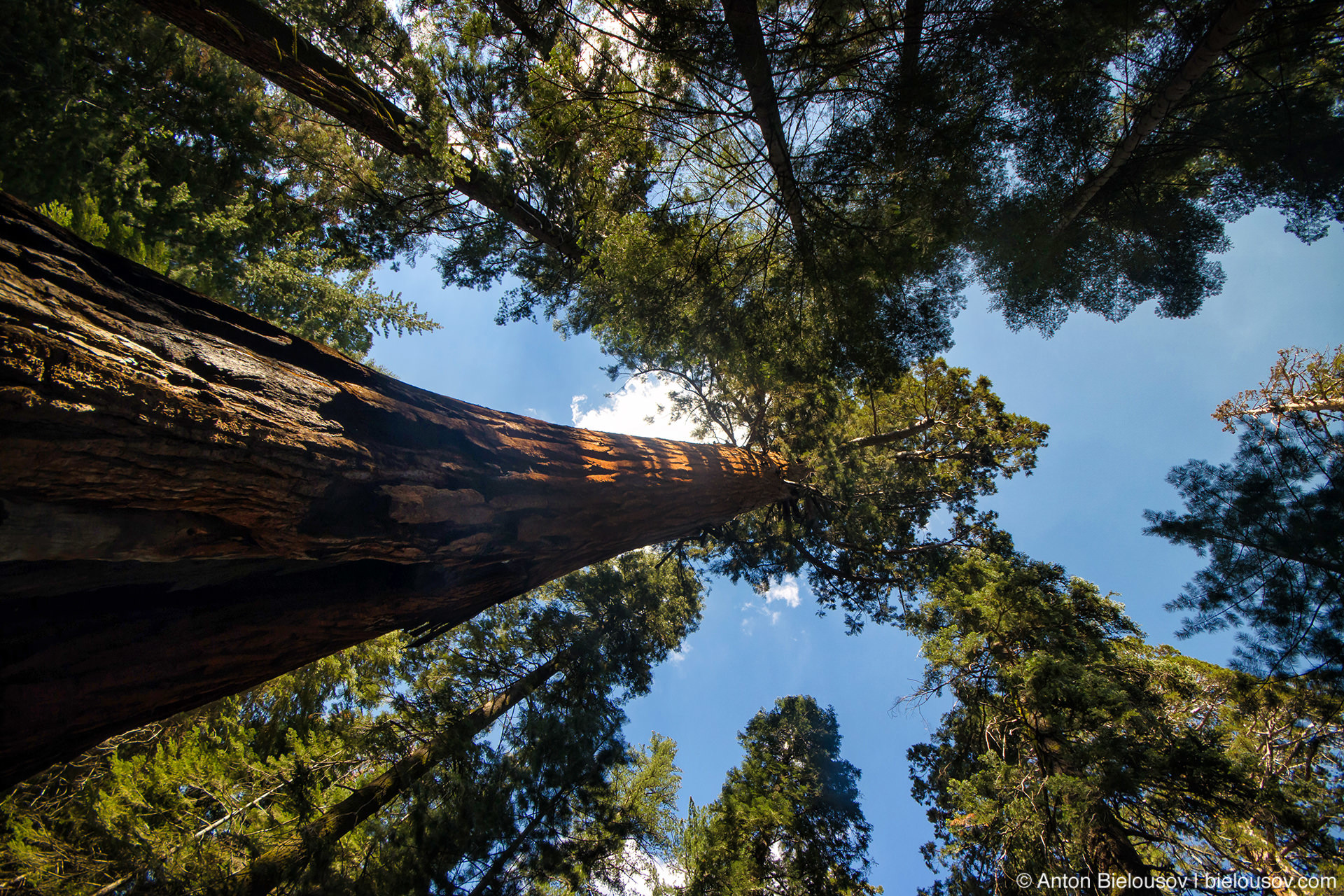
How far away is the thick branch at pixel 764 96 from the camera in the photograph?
13.0ft

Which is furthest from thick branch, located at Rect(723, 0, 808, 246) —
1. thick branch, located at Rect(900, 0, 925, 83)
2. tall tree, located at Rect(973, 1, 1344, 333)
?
tall tree, located at Rect(973, 1, 1344, 333)

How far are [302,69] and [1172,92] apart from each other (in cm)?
879

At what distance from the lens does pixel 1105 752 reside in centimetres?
413

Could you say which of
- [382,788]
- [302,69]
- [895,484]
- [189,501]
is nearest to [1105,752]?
[895,484]

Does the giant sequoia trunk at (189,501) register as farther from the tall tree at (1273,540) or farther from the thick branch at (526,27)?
the tall tree at (1273,540)

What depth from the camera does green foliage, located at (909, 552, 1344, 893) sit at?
3.89 m

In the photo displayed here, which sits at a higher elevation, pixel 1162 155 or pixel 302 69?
pixel 1162 155

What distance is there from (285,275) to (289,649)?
735cm

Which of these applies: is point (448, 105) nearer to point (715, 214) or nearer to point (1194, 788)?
point (715, 214)

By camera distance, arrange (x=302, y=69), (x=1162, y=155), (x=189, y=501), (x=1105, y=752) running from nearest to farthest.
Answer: (x=189, y=501), (x=1105, y=752), (x=302, y=69), (x=1162, y=155)

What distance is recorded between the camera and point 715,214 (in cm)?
602

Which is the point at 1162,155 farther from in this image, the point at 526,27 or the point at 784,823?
the point at 784,823

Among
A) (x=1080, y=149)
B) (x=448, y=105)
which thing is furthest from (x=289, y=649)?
(x=1080, y=149)

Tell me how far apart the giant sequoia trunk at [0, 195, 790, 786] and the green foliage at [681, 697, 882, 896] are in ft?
22.8
